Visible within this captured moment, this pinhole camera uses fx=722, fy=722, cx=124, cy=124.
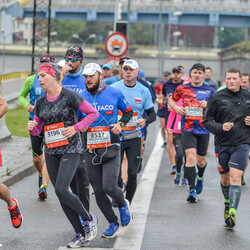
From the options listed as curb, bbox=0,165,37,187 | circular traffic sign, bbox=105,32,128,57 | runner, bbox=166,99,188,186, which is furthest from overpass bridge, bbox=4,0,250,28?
curb, bbox=0,165,37,187

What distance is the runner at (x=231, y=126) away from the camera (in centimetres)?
838

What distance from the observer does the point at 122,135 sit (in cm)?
881

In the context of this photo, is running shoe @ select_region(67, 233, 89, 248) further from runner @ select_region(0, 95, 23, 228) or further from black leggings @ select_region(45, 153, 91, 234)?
runner @ select_region(0, 95, 23, 228)

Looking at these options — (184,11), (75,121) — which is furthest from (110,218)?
(184,11)

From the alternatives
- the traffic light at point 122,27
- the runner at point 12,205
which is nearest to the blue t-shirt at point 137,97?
the runner at point 12,205

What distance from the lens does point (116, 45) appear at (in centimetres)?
1897

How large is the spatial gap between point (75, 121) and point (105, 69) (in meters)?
7.87

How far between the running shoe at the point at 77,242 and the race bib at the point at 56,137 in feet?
2.95

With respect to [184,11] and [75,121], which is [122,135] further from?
[184,11]

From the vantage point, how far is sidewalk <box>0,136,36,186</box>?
11539 mm

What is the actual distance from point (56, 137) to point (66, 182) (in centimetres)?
44

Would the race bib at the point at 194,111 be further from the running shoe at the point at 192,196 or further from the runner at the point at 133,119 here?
the runner at the point at 133,119

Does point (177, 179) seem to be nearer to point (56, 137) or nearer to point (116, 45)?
point (56, 137)

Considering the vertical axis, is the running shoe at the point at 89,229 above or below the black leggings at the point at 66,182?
below
